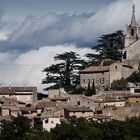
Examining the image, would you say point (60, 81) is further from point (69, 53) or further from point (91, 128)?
point (91, 128)

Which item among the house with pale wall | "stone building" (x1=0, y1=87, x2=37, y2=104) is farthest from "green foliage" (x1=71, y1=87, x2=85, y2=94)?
the house with pale wall

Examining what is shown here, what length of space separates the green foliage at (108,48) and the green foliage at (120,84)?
9276mm

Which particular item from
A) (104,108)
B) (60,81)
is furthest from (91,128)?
(60,81)

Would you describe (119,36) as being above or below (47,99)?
above

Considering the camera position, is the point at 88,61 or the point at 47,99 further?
the point at 88,61

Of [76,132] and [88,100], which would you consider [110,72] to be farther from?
[76,132]

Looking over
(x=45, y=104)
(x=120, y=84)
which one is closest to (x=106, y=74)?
(x=120, y=84)

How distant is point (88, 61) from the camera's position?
366 ft

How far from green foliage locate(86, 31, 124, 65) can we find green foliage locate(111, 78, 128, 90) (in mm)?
9276

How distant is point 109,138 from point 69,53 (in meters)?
30.9

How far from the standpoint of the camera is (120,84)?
100062mm

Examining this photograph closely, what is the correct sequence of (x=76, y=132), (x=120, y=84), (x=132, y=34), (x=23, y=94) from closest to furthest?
(x=76, y=132) → (x=23, y=94) → (x=120, y=84) → (x=132, y=34)

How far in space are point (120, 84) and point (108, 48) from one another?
12.1m

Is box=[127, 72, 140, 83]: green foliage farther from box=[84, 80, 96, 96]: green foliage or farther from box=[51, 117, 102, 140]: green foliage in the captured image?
box=[51, 117, 102, 140]: green foliage
